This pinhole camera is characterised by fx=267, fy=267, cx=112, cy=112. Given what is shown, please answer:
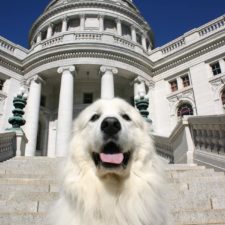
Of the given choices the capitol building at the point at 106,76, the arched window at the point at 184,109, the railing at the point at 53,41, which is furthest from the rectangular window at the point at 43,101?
the arched window at the point at 184,109

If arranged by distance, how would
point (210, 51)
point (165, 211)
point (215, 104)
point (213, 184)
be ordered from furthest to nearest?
point (210, 51) → point (215, 104) → point (213, 184) → point (165, 211)

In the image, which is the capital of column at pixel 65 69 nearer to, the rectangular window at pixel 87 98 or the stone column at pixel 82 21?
the rectangular window at pixel 87 98

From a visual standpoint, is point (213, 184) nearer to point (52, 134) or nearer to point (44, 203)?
point (44, 203)

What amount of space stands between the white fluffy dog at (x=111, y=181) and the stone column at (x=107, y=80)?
19163 millimetres

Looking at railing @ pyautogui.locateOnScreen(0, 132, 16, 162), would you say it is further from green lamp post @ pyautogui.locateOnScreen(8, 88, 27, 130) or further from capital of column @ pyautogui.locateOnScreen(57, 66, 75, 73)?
capital of column @ pyautogui.locateOnScreen(57, 66, 75, 73)

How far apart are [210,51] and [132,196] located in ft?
77.5

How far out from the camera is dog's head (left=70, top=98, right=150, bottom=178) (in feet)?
8.45

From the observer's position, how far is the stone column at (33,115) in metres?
20.8

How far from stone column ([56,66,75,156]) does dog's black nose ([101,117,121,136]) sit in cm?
1727

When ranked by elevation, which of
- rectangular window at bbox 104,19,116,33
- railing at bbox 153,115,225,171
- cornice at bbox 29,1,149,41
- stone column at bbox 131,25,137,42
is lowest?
railing at bbox 153,115,225,171

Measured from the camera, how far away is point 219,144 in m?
7.34

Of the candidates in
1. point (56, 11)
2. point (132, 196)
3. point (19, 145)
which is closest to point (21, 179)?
point (132, 196)

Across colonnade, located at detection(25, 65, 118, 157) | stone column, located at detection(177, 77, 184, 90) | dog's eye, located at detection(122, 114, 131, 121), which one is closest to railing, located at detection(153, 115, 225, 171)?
dog's eye, located at detection(122, 114, 131, 121)

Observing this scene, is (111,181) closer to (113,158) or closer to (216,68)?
(113,158)
